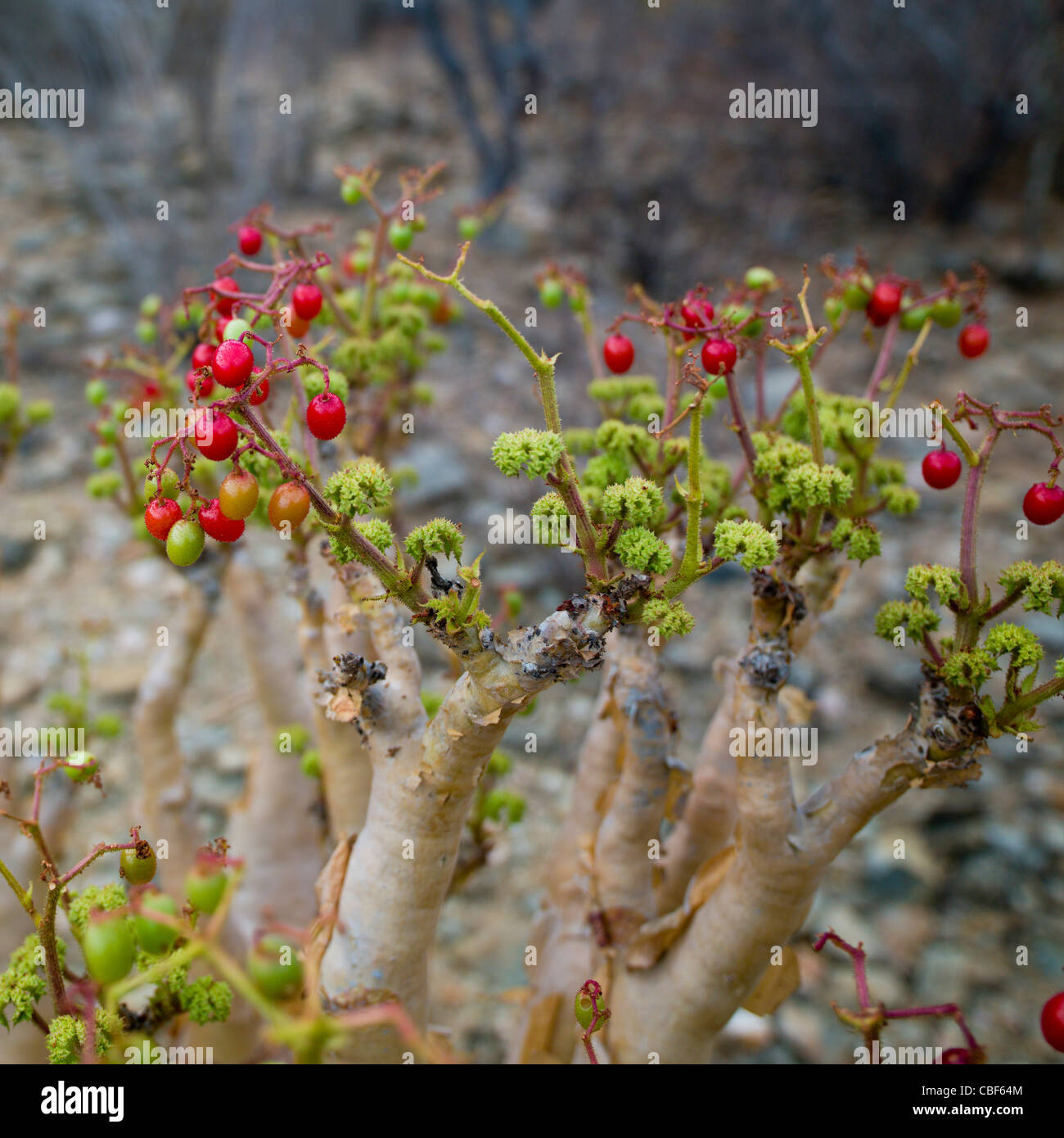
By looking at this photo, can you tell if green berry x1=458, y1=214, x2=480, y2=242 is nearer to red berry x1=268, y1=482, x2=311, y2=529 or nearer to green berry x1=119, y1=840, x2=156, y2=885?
red berry x1=268, y1=482, x2=311, y2=529

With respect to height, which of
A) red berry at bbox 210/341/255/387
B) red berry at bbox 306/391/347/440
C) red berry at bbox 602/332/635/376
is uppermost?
red berry at bbox 602/332/635/376

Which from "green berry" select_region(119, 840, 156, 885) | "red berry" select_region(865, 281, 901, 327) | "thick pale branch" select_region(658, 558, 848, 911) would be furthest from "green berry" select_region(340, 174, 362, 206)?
"green berry" select_region(119, 840, 156, 885)

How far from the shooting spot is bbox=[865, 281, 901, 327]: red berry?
167 cm

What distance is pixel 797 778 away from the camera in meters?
2.56

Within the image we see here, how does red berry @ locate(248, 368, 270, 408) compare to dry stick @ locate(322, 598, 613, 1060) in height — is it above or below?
above

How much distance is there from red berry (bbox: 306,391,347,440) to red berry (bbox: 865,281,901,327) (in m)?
0.98

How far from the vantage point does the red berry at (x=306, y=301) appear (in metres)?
1.49

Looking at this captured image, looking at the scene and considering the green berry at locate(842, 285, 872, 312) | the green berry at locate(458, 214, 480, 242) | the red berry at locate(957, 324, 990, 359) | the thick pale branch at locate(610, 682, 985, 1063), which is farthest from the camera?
the green berry at locate(458, 214, 480, 242)

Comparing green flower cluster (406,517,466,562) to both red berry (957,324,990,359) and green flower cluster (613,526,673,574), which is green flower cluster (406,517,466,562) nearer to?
green flower cluster (613,526,673,574)

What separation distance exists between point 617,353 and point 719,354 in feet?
1.12

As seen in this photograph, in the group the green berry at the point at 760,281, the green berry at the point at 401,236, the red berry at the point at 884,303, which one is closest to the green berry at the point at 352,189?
the green berry at the point at 401,236

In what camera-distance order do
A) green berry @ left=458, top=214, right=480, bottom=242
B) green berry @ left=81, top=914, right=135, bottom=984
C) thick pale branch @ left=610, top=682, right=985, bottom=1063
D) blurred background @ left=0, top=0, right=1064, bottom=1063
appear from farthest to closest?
blurred background @ left=0, top=0, right=1064, bottom=1063, green berry @ left=458, top=214, right=480, bottom=242, thick pale branch @ left=610, top=682, right=985, bottom=1063, green berry @ left=81, top=914, right=135, bottom=984

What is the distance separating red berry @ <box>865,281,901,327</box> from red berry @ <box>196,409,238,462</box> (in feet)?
3.72

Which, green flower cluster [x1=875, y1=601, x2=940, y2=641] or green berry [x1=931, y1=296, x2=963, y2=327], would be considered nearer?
green flower cluster [x1=875, y1=601, x2=940, y2=641]
